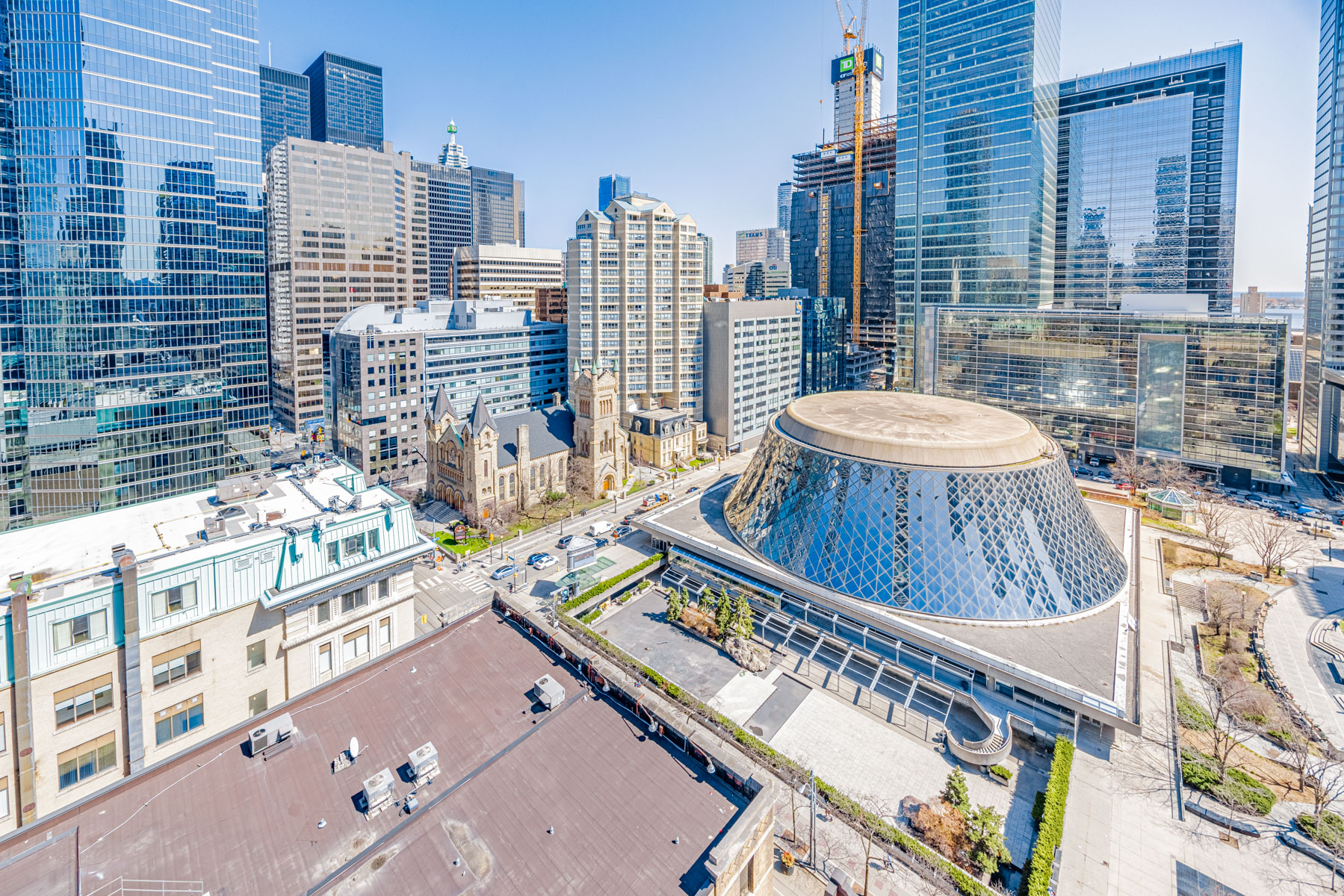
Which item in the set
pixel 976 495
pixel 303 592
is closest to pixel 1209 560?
pixel 976 495

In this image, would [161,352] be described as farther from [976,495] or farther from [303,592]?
[976,495]

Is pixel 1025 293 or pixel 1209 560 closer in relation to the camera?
pixel 1209 560

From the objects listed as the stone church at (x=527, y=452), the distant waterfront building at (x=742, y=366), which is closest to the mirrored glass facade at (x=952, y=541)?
the stone church at (x=527, y=452)

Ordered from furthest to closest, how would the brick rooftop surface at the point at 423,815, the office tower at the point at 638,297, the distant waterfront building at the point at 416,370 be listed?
the office tower at the point at 638,297, the distant waterfront building at the point at 416,370, the brick rooftop surface at the point at 423,815

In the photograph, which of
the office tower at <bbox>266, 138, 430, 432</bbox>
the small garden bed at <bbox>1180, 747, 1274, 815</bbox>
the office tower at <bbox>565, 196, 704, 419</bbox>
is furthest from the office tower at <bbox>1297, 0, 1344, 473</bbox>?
the office tower at <bbox>266, 138, 430, 432</bbox>

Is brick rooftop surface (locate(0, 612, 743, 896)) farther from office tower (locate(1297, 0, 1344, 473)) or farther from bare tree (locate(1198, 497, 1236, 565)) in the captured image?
office tower (locate(1297, 0, 1344, 473))

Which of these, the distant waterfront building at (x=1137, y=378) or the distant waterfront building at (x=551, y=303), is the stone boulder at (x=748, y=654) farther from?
the distant waterfront building at (x=551, y=303)
